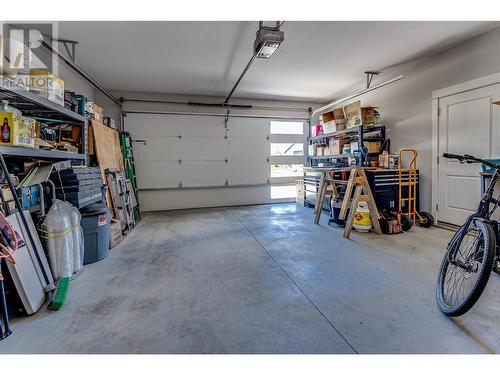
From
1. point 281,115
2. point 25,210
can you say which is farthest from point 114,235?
point 281,115

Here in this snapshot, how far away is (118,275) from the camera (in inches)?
99.0

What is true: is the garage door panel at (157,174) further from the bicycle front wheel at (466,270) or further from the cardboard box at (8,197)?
the bicycle front wheel at (466,270)

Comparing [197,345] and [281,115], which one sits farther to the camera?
[281,115]

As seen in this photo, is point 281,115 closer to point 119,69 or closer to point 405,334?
point 119,69

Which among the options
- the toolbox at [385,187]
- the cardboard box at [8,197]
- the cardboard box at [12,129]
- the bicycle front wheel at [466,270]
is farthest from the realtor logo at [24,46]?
the toolbox at [385,187]

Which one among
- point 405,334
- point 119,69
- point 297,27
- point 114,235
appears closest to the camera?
point 405,334

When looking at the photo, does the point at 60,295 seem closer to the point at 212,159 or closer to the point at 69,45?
the point at 69,45

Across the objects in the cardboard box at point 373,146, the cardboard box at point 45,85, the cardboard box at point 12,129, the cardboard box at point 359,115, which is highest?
the cardboard box at point 359,115

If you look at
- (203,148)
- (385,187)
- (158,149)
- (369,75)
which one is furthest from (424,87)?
(158,149)

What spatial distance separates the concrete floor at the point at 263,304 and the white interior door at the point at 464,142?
2.58ft

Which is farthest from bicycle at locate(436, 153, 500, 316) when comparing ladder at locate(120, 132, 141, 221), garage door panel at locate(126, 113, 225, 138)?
garage door panel at locate(126, 113, 225, 138)

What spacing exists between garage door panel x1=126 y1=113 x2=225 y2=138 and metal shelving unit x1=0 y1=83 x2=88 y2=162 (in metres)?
2.57

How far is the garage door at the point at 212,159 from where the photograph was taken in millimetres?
6119

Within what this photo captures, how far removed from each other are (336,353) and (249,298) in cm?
79
